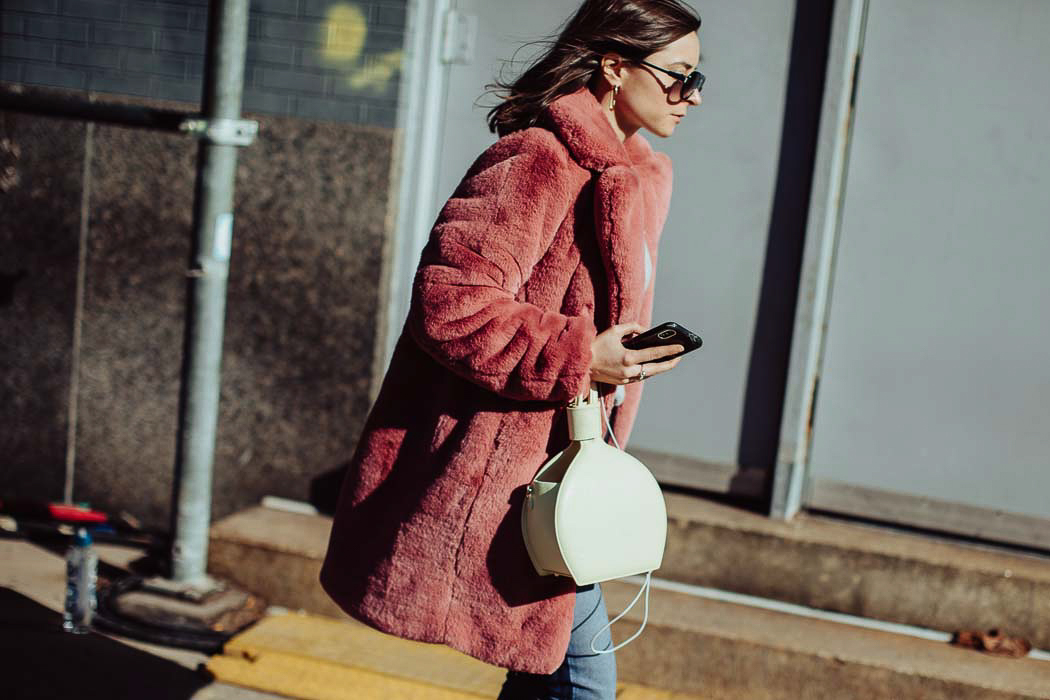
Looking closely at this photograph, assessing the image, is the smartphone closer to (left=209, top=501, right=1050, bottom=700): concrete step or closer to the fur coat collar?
the fur coat collar

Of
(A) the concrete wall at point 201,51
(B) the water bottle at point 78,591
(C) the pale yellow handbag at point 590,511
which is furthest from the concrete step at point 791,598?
(C) the pale yellow handbag at point 590,511

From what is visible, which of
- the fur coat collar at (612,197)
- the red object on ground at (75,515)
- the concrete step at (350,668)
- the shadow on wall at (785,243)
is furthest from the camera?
the red object on ground at (75,515)

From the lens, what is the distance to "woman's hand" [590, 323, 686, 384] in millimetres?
2240

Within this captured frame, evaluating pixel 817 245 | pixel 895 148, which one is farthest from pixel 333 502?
pixel 895 148

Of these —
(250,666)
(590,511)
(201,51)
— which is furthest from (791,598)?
(201,51)

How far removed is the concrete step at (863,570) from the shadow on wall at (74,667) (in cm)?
176

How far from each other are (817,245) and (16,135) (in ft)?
10.6

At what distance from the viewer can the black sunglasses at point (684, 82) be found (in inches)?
95.4

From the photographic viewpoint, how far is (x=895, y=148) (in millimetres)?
4230

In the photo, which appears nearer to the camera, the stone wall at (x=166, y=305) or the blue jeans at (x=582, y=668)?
the blue jeans at (x=582, y=668)

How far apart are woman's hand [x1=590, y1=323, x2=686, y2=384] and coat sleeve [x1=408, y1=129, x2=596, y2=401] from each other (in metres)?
0.03

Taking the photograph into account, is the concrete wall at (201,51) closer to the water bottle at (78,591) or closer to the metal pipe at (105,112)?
the metal pipe at (105,112)

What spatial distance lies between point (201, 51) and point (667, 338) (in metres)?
3.17

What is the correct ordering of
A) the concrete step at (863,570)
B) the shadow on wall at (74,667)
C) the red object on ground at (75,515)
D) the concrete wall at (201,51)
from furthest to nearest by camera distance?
the red object on ground at (75,515) → the concrete wall at (201,51) → the concrete step at (863,570) → the shadow on wall at (74,667)
